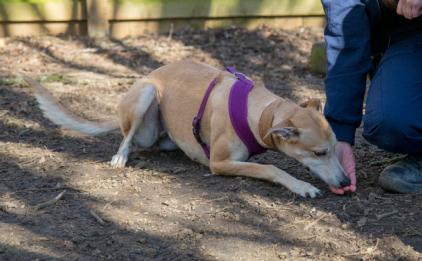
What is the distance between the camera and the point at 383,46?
4797 mm

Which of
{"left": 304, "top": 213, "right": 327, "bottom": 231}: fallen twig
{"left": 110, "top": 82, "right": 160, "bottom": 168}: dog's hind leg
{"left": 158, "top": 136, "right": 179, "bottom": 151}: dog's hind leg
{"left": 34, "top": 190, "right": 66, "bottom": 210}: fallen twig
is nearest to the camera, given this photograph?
{"left": 304, "top": 213, "right": 327, "bottom": 231}: fallen twig

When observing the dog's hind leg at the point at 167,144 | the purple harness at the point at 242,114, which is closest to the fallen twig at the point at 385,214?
the purple harness at the point at 242,114

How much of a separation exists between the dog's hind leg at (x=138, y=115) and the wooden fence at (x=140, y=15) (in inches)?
140

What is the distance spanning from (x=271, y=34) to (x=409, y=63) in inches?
167

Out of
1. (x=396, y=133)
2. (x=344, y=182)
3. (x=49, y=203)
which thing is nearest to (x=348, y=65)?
(x=396, y=133)

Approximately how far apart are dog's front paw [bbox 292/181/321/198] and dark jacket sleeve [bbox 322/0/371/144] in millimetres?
373

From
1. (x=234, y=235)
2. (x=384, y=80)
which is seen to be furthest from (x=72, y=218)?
(x=384, y=80)

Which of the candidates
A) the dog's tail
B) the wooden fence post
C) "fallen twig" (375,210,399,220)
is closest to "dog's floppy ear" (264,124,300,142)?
"fallen twig" (375,210,399,220)

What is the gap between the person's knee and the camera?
4.22m

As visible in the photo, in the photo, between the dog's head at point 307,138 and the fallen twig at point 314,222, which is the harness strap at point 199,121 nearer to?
the dog's head at point 307,138

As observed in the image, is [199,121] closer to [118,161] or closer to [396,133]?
[118,161]

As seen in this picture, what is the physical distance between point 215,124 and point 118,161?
2.26 feet

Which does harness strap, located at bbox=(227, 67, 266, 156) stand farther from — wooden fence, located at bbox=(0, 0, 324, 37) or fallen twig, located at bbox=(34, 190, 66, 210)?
wooden fence, located at bbox=(0, 0, 324, 37)

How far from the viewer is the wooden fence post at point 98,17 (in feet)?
27.6
